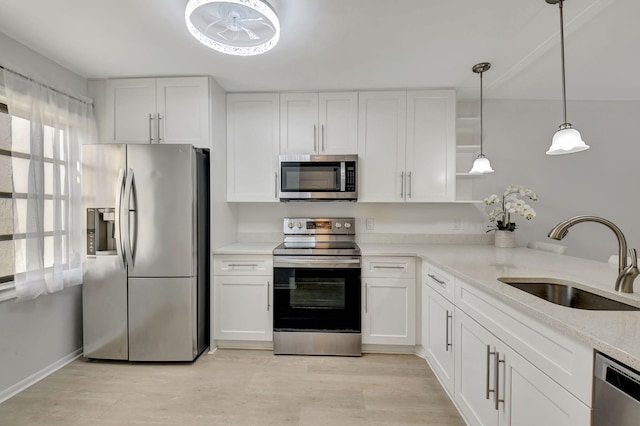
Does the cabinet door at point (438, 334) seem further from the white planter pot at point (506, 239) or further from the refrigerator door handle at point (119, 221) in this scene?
the refrigerator door handle at point (119, 221)

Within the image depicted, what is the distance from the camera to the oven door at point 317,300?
8.20ft

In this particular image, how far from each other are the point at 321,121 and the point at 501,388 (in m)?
2.35

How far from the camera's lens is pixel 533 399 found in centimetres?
108

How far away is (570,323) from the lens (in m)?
0.91

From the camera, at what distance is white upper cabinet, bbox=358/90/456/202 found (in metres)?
2.78

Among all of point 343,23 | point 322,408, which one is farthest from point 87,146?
point 322,408

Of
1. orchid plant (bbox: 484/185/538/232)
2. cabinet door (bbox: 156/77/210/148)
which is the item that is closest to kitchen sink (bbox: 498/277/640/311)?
orchid plant (bbox: 484/185/538/232)

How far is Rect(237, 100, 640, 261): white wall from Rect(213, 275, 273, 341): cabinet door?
2077 mm

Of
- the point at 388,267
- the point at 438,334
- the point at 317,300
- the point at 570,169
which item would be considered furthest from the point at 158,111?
the point at 570,169

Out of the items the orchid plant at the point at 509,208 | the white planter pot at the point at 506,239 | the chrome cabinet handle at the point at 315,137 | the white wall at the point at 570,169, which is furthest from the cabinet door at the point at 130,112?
the white planter pot at the point at 506,239

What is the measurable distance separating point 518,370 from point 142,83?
3194 mm

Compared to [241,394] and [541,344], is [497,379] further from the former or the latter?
[241,394]

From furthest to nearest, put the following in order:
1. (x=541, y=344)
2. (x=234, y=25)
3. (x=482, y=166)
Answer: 1. (x=482, y=166)
2. (x=234, y=25)
3. (x=541, y=344)

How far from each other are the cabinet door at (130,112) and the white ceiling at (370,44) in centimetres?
11
